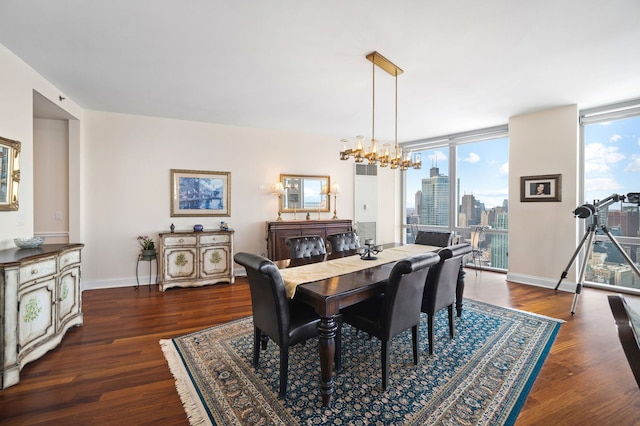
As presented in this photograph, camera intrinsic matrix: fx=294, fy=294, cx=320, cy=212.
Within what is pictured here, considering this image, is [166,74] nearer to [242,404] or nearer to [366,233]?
[242,404]

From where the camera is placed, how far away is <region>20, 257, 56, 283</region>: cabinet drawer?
2254mm

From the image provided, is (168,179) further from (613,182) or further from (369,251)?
(613,182)

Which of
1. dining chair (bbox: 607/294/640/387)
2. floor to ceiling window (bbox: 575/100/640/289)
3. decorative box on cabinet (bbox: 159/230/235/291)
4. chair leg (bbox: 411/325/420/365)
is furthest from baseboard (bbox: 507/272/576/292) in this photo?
decorative box on cabinet (bbox: 159/230/235/291)

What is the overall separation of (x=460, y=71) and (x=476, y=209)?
3.46m

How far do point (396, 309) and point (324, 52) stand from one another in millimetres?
2368

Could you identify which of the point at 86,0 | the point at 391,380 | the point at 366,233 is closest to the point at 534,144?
the point at 366,233

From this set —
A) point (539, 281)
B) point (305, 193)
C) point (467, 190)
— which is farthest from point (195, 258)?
point (539, 281)

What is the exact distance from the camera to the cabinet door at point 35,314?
7.36 feet

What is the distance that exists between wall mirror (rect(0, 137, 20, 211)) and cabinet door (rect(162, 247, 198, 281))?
1983 millimetres

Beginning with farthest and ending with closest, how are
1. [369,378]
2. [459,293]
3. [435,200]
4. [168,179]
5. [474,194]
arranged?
[435,200], [474,194], [168,179], [459,293], [369,378]

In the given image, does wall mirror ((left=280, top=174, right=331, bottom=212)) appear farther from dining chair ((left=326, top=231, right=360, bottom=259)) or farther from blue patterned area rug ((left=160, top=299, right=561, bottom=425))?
blue patterned area rug ((left=160, top=299, right=561, bottom=425))

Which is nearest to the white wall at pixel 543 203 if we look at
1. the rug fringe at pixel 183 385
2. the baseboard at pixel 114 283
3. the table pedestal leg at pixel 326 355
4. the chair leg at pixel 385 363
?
the chair leg at pixel 385 363

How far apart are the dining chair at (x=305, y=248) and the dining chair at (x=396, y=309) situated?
952 mm

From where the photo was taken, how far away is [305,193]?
5.95 meters
